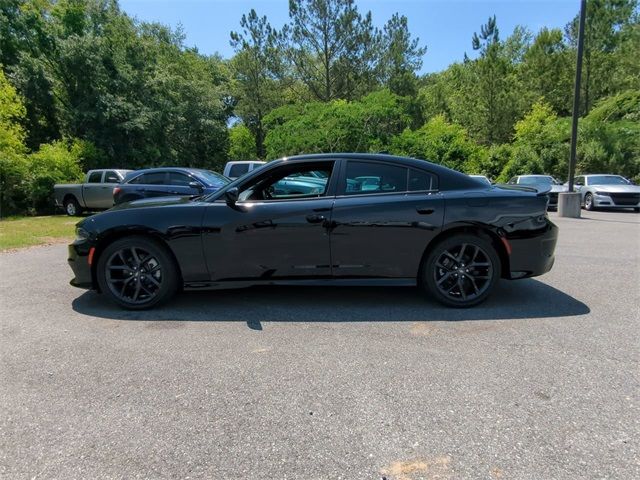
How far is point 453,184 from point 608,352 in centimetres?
205

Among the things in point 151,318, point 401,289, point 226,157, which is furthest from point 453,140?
point 151,318

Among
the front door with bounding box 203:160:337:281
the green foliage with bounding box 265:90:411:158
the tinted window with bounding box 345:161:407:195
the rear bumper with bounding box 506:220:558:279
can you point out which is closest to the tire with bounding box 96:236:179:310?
the front door with bounding box 203:160:337:281

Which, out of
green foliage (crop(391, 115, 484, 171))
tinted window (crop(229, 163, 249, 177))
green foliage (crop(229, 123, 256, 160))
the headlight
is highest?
green foliage (crop(229, 123, 256, 160))

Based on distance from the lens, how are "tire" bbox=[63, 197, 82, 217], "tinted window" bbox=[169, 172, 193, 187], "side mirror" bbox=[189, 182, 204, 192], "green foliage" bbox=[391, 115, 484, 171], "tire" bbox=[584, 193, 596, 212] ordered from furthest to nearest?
"green foliage" bbox=[391, 115, 484, 171] → "tire" bbox=[584, 193, 596, 212] → "tire" bbox=[63, 197, 82, 217] → "tinted window" bbox=[169, 172, 193, 187] → "side mirror" bbox=[189, 182, 204, 192]

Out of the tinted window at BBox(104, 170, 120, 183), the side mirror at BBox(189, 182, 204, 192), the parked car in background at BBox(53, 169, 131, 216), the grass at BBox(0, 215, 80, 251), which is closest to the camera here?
the grass at BBox(0, 215, 80, 251)

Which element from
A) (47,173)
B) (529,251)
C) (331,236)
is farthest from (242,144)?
(529,251)

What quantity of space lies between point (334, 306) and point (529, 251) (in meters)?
2.09

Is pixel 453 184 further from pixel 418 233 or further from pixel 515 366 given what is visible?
pixel 515 366

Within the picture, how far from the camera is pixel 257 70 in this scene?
35719 millimetres

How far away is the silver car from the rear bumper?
12808 mm

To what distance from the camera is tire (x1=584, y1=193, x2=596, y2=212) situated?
16703mm

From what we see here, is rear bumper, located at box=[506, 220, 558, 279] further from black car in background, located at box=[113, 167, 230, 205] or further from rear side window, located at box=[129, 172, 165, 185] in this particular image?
rear side window, located at box=[129, 172, 165, 185]

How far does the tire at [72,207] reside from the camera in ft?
51.3

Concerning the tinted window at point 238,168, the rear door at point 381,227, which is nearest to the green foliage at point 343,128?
the tinted window at point 238,168
